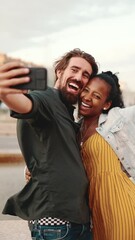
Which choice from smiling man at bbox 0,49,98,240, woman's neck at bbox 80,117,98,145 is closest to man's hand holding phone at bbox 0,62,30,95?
smiling man at bbox 0,49,98,240

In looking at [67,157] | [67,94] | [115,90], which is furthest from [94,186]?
[115,90]

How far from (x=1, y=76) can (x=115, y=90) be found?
1167mm

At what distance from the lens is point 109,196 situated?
2.02 metres

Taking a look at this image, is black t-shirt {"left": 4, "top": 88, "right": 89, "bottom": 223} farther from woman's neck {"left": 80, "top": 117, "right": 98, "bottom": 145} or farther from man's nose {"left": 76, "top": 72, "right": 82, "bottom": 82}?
woman's neck {"left": 80, "top": 117, "right": 98, "bottom": 145}

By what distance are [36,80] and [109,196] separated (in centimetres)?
84

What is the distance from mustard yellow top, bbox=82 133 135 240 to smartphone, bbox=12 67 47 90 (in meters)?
0.77

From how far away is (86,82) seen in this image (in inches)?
89.7

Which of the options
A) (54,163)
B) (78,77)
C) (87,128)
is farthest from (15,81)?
(87,128)

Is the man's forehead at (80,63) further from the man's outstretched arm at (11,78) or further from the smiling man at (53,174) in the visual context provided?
the man's outstretched arm at (11,78)

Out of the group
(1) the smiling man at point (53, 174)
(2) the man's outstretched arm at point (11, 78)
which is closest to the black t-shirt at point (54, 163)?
(1) the smiling man at point (53, 174)

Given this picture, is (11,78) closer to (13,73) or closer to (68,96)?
(13,73)

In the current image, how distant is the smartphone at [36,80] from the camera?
4.52ft

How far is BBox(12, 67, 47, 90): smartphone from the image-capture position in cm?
138

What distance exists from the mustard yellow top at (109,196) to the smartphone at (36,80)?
0.77m
